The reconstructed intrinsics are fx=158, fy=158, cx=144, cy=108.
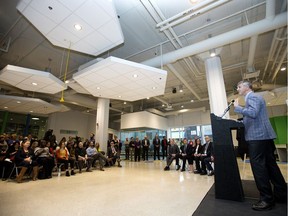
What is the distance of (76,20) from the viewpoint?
138 inches

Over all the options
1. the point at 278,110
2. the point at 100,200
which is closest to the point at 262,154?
the point at 100,200

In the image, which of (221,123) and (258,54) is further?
(258,54)

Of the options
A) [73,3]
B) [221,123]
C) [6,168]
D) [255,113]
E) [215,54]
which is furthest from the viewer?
[215,54]

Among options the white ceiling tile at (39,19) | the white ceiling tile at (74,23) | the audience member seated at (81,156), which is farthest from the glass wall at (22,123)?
the white ceiling tile at (74,23)

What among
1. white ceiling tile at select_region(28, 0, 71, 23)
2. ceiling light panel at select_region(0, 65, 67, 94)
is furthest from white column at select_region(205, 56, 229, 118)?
ceiling light panel at select_region(0, 65, 67, 94)

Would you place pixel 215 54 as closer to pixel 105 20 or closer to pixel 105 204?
pixel 105 20

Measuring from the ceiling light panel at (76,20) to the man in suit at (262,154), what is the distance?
3.01 meters

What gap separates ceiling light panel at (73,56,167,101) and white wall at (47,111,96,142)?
7.79m

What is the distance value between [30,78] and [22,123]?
9.52 metres

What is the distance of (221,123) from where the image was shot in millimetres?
2322

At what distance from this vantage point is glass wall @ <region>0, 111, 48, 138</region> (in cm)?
1162

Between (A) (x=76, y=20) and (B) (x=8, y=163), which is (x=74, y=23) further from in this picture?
(B) (x=8, y=163)

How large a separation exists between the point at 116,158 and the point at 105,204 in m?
5.17

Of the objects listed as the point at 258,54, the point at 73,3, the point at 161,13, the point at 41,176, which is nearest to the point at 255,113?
the point at 161,13
